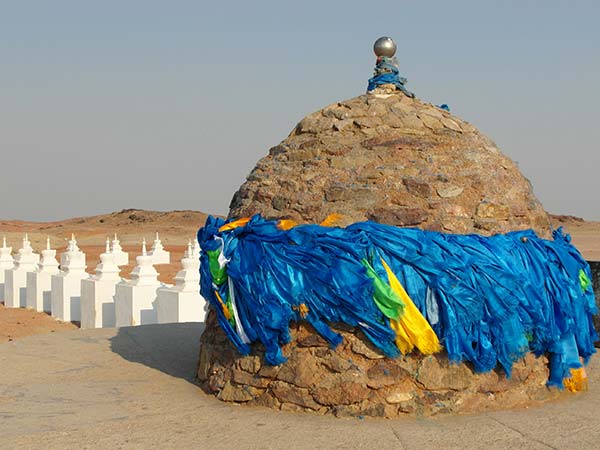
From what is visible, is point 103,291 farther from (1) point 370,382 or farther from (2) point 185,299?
(1) point 370,382

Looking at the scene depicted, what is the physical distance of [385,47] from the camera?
24.5 ft

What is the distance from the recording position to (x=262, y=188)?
22.2 feet

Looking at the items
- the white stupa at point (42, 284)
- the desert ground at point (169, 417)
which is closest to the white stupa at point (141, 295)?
the desert ground at point (169, 417)

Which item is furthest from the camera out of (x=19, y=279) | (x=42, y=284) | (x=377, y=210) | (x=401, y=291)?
(x=19, y=279)

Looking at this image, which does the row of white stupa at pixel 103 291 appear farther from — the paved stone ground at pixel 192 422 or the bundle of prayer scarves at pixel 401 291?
the bundle of prayer scarves at pixel 401 291

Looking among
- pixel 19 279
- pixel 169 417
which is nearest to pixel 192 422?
pixel 169 417

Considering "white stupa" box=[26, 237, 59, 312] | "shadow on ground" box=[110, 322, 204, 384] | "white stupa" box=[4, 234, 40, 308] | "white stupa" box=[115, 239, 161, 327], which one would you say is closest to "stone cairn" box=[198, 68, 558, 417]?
"shadow on ground" box=[110, 322, 204, 384]

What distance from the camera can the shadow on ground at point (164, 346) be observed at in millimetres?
7715

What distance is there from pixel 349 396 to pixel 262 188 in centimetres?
198

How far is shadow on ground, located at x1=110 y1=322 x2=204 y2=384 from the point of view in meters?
7.71

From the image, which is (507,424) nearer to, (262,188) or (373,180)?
(373,180)

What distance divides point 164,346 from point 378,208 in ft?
11.8

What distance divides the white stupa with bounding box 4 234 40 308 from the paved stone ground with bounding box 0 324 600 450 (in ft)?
36.9

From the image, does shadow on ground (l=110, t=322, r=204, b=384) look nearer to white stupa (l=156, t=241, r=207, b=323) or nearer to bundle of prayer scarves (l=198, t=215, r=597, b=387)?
white stupa (l=156, t=241, r=207, b=323)
